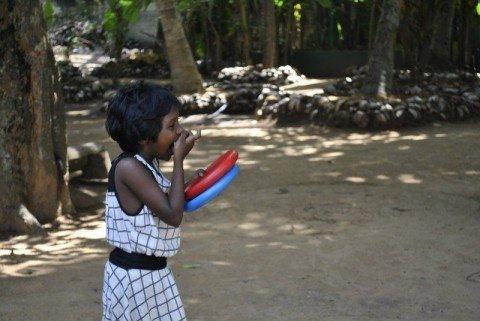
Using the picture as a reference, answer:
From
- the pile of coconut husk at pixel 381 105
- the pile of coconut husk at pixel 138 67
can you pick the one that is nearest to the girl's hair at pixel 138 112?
the pile of coconut husk at pixel 381 105

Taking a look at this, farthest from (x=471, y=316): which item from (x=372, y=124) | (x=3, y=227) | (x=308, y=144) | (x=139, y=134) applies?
(x=372, y=124)

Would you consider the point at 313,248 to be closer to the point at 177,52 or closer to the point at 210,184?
the point at 210,184

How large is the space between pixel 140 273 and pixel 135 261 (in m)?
0.04

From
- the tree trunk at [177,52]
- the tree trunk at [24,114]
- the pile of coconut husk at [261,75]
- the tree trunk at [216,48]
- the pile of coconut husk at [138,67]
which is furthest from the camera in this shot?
the pile of coconut husk at [138,67]

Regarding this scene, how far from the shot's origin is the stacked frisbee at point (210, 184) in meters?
2.46

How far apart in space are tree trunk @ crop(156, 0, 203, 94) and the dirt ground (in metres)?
3.55

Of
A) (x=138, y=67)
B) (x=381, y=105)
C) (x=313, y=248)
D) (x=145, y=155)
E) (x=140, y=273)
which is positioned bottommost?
(x=313, y=248)

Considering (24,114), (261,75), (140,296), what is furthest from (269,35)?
(140,296)

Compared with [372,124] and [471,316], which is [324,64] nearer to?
[372,124]

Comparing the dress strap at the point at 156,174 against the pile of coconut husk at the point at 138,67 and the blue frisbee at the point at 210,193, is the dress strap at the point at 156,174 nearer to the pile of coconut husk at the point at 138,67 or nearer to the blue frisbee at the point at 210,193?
the blue frisbee at the point at 210,193

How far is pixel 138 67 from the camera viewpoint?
19.1m

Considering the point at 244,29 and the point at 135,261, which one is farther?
the point at 244,29

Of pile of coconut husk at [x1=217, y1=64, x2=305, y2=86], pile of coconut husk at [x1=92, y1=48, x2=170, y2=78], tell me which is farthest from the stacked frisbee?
pile of coconut husk at [x1=92, y1=48, x2=170, y2=78]

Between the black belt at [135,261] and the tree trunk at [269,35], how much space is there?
13.9 metres
